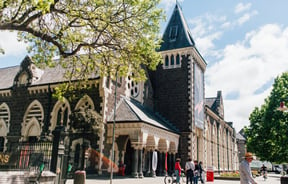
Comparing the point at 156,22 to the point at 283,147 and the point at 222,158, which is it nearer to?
the point at 283,147

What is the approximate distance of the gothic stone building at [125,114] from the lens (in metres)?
20.5

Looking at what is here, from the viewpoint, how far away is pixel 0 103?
28.2 m

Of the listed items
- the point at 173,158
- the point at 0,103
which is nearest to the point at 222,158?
the point at 173,158

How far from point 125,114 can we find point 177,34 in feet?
49.6

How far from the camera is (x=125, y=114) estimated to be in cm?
2209

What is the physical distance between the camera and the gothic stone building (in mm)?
20547

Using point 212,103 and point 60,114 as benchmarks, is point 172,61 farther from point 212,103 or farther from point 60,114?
point 212,103

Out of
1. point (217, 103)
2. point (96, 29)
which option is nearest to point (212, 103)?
point (217, 103)

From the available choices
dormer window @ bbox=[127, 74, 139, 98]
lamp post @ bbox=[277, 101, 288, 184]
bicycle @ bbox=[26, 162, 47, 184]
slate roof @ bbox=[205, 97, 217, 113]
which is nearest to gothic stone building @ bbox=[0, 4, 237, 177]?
dormer window @ bbox=[127, 74, 139, 98]

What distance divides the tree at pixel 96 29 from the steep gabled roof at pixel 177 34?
16.5 meters

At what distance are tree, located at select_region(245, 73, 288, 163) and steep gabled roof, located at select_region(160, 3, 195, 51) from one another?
12572mm

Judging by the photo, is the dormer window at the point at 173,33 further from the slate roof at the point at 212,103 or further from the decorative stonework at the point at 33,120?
the slate roof at the point at 212,103

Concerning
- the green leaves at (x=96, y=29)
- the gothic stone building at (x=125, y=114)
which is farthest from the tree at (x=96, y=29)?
the gothic stone building at (x=125, y=114)

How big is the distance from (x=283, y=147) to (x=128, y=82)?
20069 millimetres
